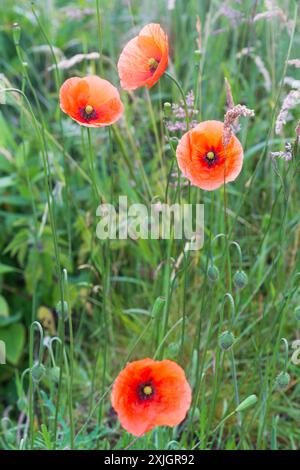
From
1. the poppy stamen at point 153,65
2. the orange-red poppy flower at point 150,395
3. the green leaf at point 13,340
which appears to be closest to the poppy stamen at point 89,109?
the poppy stamen at point 153,65

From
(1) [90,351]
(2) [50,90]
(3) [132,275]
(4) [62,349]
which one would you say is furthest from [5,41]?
(4) [62,349]

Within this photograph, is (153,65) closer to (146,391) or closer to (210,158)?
(210,158)

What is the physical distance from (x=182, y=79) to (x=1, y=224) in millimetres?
781

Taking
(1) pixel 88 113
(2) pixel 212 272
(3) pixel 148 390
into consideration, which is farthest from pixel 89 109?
(3) pixel 148 390

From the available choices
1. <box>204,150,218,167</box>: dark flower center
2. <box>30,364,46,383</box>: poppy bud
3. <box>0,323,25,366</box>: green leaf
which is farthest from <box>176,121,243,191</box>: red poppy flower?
<box>0,323,25,366</box>: green leaf

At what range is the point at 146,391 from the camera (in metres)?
1.08

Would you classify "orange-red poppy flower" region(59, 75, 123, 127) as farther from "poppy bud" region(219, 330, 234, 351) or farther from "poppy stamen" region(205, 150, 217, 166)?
"poppy bud" region(219, 330, 234, 351)

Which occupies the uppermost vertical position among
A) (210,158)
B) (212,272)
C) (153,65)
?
(153,65)

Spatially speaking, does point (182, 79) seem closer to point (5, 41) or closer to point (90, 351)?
point (5, 41)

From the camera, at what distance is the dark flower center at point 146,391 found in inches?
42.6

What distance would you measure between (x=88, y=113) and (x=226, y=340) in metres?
0.39

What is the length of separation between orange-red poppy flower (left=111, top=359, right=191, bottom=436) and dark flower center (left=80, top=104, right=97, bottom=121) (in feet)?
1.23

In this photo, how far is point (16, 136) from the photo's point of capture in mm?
2510

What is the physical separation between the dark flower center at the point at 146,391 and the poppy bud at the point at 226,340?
0.44 ft
